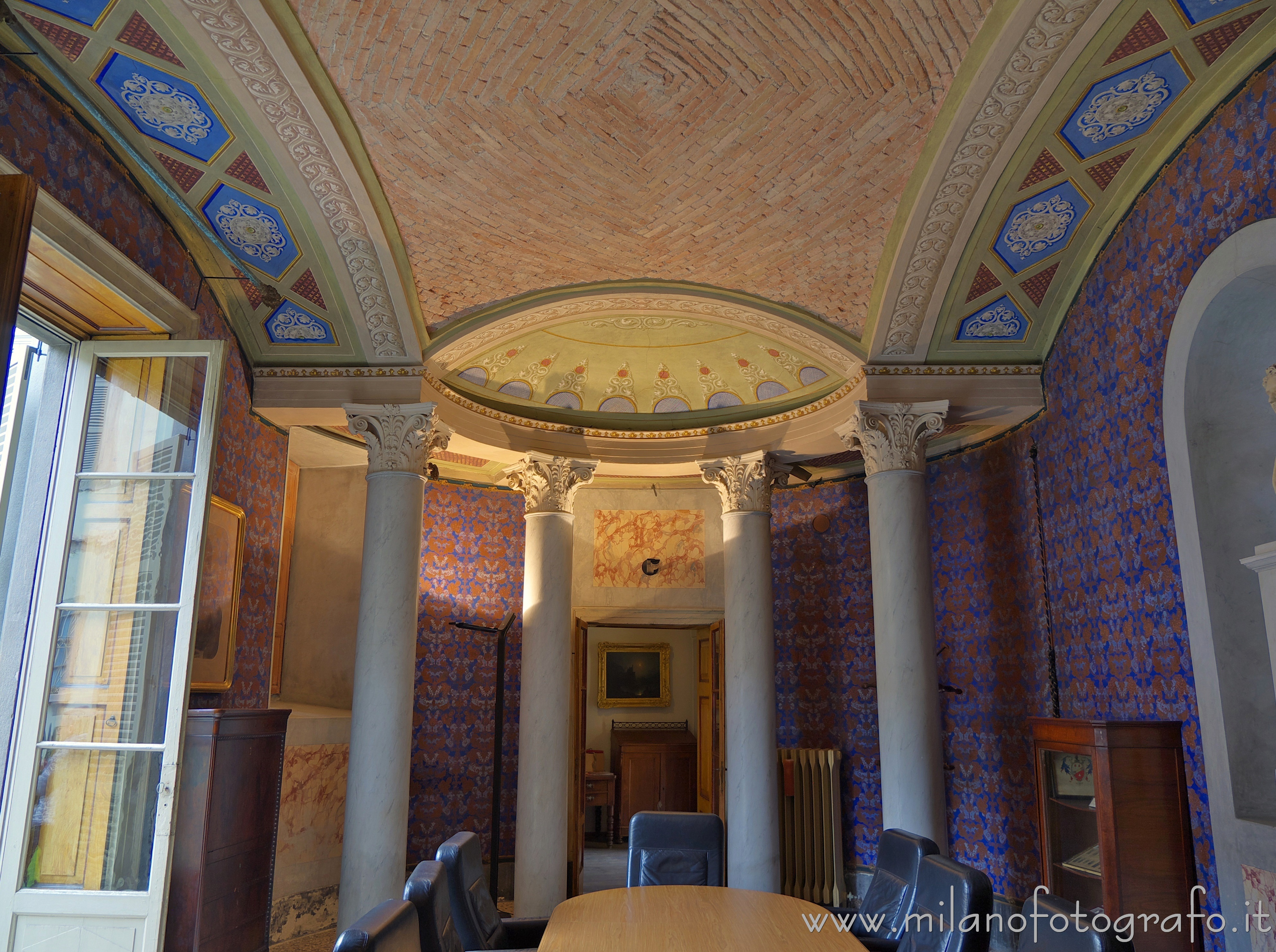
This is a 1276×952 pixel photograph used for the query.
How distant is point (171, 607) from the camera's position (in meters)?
4.73

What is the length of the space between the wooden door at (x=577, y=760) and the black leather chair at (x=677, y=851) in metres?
3.40

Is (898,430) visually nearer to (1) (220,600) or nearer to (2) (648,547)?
(2) (648,547)

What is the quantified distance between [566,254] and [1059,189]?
10.7 feet

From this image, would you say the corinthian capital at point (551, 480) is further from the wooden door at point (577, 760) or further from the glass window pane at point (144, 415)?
the glass window pane at point (144, 415)

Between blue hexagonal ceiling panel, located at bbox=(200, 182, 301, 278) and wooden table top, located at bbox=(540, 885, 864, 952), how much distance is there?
4.45m

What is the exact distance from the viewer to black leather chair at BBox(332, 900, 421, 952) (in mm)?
2338

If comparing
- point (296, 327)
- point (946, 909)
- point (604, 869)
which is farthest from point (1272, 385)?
point (604, 869)

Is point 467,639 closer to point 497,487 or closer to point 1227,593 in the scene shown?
point 497,487

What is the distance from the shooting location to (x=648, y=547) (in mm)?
9625

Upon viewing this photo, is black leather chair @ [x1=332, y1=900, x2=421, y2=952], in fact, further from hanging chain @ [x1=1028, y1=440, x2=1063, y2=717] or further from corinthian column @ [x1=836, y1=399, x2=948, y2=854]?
hanging chain @ [x1=1028, y1=440, x2=1063, y2=717]

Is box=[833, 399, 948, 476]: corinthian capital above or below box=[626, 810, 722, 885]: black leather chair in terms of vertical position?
above

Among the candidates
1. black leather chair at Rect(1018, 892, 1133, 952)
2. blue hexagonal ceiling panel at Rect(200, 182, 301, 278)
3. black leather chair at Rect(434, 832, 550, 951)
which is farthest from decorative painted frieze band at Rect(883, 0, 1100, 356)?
black leather chair at Rect(434, 832, 550, 951)

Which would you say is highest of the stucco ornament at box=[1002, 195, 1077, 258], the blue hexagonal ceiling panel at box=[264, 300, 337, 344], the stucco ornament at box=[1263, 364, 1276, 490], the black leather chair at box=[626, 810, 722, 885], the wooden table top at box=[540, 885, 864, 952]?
the stucco ornament at box=[1002, 195, 1077, 258]

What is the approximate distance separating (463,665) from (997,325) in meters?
5.75
